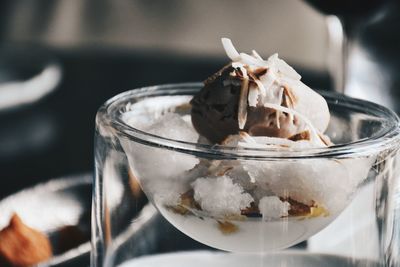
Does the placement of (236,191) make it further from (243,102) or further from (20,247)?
(20,247)

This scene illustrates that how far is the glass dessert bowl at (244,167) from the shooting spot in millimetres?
433

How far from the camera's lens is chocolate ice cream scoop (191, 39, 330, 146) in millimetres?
457

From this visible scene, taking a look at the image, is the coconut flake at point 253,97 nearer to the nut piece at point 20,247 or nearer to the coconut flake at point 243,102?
the coconut flake at point 243,102

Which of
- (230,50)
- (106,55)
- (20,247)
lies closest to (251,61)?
(230,50)

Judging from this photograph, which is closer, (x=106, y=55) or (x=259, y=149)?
(x=259, y=149)

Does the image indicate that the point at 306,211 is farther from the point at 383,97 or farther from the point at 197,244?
the point at 383,97

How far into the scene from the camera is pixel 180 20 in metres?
2.18

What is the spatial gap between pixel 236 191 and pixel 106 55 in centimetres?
91

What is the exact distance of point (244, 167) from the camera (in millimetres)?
429

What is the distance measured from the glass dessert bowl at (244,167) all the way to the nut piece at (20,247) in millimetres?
146

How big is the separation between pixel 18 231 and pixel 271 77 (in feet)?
0.93

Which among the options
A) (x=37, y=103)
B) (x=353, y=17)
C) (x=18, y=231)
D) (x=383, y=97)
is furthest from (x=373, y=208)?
(x=383, y=97)

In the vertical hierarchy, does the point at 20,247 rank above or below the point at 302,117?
below

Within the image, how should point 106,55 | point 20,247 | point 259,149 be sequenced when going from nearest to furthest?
point 259,149
point 20,247
point 106,55
